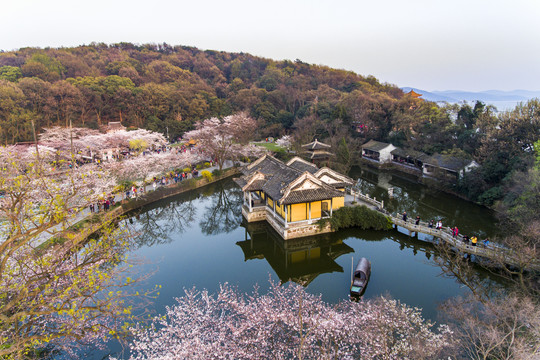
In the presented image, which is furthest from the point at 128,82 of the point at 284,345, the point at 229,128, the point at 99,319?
the point at 284,345

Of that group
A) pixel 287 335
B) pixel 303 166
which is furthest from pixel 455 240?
pixel 287 335

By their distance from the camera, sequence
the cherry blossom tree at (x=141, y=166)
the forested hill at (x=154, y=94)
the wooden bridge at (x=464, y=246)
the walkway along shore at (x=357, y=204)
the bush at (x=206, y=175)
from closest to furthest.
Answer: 1. the walkway along shore at (x=357, y=204)
2. the wooden bridge at (x=464, y=246)
3. the cherry blossom tree at (x=141, y=166)
4. the bush at (x=206, y=175)
5. the forested hill at (x=154, y=94)

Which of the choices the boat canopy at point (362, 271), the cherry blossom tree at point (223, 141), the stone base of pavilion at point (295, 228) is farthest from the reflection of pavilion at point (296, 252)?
the cherry blossom tree at point (223, 141)

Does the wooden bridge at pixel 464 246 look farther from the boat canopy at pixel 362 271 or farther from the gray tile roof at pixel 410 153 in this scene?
the gray tile roof at pixel 410 153

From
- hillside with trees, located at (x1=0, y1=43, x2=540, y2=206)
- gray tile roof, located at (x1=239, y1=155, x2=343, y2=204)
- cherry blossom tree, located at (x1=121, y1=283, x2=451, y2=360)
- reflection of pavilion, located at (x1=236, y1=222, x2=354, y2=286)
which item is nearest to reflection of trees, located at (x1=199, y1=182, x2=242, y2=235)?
reflection of pavilion, located at (x1=236, y1=222, x2=354, y2=286)

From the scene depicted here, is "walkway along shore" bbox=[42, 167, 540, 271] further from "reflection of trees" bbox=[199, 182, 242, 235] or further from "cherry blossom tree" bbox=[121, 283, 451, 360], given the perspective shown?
"cherry blossom tree" bbox=[121, 283, 451, 360]

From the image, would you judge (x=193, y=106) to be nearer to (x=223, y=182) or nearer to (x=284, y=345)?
(x=223, y=182)
